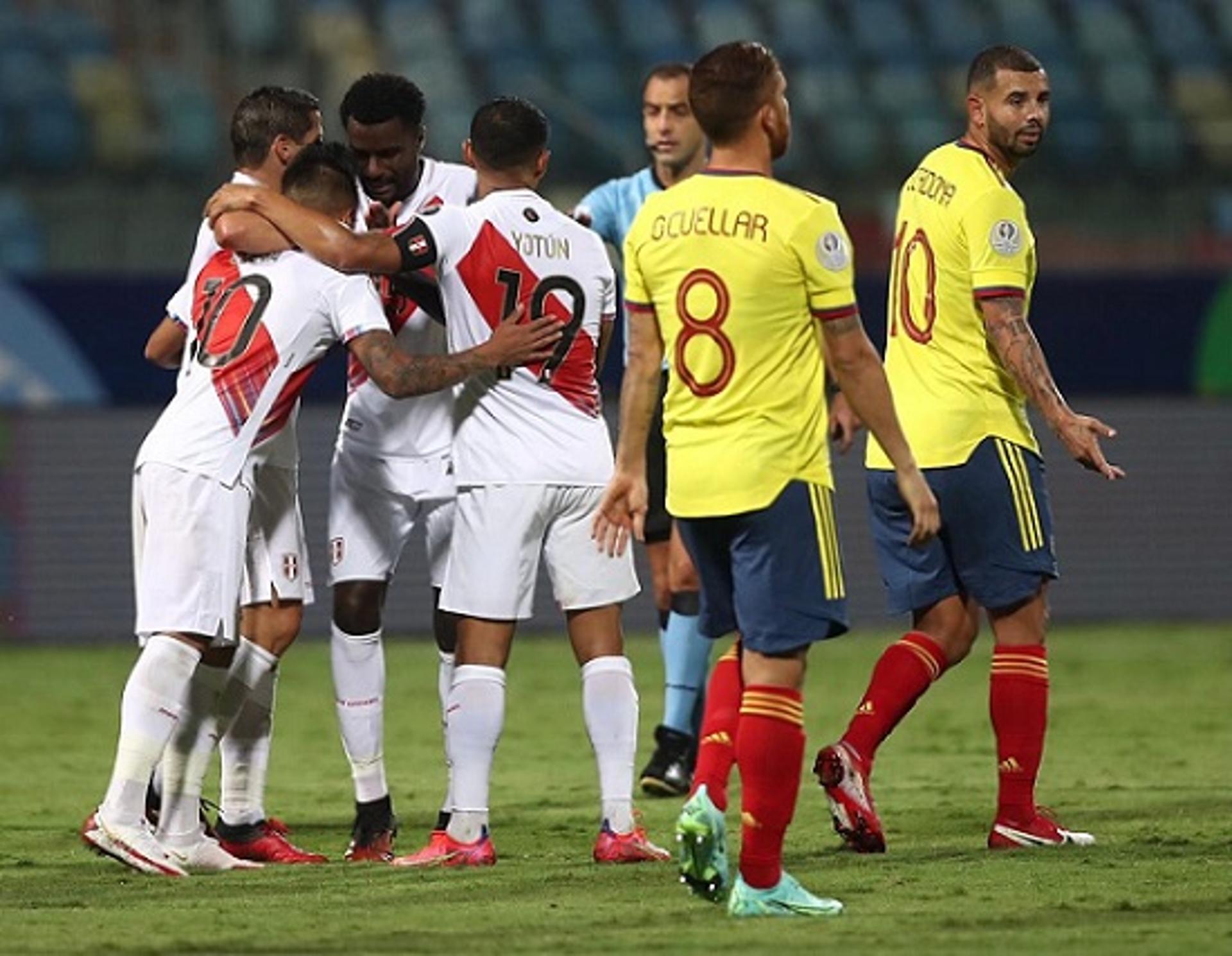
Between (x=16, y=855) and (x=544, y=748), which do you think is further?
(x=544, y=748)

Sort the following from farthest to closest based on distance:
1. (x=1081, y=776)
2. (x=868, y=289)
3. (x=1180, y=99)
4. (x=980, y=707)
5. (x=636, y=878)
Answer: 1. (x=1180, y=99)
2. (x=868, y=289)
3. (x=980, y=707)
4. (x=1081, y=776)
5. (x=636, y=878)

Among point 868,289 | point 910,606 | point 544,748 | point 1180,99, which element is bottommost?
point 544,748

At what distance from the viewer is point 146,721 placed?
23.0 feet

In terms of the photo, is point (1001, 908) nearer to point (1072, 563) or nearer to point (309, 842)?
point (309, 842)

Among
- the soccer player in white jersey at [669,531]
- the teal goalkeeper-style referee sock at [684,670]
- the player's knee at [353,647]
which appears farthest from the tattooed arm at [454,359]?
the teal goalkeeper-style referee sock at [684,670]

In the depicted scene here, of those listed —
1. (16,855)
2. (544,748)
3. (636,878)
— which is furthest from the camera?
(544,748)

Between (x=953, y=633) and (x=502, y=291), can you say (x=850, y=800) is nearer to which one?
(x=953, y=633)

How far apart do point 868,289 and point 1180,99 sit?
452 centimetres

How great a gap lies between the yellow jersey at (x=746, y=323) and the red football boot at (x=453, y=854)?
4.33 feet

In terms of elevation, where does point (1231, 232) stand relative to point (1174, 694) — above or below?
above

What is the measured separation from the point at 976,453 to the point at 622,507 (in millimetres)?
1430

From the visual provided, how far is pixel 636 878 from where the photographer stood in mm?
6809

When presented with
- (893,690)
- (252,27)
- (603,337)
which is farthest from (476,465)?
(252,27)

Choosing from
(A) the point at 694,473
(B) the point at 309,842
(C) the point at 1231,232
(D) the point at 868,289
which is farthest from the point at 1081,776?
(C) the point at 1231,232
